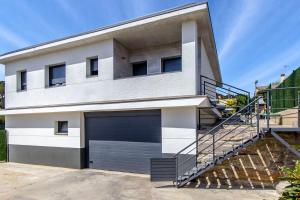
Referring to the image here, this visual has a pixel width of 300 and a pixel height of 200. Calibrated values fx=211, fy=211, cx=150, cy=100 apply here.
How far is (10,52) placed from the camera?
1218 centimetres

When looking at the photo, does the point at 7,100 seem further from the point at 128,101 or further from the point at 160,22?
the point at 160,22

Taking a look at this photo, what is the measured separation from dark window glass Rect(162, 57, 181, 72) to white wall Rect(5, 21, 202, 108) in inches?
13.8

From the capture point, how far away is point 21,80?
1262 centimetres

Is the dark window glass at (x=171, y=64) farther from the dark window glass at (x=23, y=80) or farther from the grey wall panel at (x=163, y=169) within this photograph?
the dark window glass at (x=23, y=80)

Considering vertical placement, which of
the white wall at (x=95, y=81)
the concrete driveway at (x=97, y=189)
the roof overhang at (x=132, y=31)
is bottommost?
the concrete driveway at (x=97, y=189)

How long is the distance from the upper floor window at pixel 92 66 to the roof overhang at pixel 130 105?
1.66m

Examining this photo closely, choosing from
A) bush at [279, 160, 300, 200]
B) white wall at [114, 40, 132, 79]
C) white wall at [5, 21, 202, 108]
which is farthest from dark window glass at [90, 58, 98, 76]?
bush at [279, 160, 300, 200]

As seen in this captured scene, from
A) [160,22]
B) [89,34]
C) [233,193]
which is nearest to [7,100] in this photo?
[89,34]

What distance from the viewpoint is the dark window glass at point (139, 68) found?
36.2 ft

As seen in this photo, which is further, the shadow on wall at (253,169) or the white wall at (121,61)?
the white wall at (121,61)

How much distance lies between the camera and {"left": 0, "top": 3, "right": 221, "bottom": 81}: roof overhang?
7825mm

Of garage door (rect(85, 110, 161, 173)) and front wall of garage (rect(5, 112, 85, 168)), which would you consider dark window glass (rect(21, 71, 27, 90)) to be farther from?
garage door (rect(85, 110, 161, 173))

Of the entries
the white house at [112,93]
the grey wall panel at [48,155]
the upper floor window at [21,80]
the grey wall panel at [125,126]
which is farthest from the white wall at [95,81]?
the grey wall panel at [48,155]

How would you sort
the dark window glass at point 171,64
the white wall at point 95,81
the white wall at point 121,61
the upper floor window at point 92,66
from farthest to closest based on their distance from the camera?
the upper floor window at point 92,66 → the dark window glass at point 171,64 → the white wall at point 121,61 → the white wall at point 95,81
